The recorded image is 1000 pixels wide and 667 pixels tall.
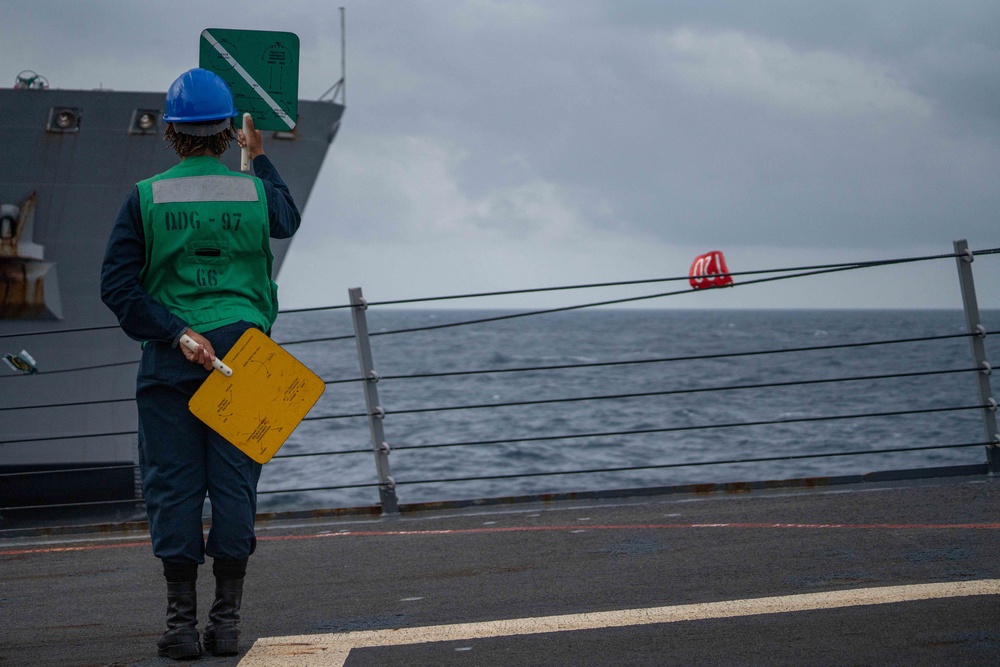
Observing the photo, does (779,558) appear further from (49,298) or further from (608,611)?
(49,298)

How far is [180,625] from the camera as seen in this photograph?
8.74 ft

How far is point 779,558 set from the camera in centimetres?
335

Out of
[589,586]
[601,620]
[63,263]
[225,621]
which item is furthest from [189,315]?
[63,263]

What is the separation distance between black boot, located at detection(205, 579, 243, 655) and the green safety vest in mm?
623

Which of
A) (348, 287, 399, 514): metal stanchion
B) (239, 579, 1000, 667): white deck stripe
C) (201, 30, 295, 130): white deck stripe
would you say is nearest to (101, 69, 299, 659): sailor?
(239, 579, 1000, 667): white deck stripe

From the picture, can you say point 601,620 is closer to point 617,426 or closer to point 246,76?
point 246,76

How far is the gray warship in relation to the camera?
442 inches

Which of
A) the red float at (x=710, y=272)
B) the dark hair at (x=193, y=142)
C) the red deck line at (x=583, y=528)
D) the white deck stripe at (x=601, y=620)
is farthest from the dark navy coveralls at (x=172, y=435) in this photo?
the red float at (x=710, y=272)

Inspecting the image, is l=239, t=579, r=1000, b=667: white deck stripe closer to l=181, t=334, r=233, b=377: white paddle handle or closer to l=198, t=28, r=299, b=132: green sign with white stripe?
l=181, t=334, r=233, b=377: white paddle handle

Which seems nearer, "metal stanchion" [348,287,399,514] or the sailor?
the sailor

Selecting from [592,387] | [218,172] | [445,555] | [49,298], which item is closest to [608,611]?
[445,555]

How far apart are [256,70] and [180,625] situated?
65.9 inches

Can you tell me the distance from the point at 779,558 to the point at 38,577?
2481mm

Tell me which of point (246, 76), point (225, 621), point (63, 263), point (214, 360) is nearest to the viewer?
point (214, 360)
